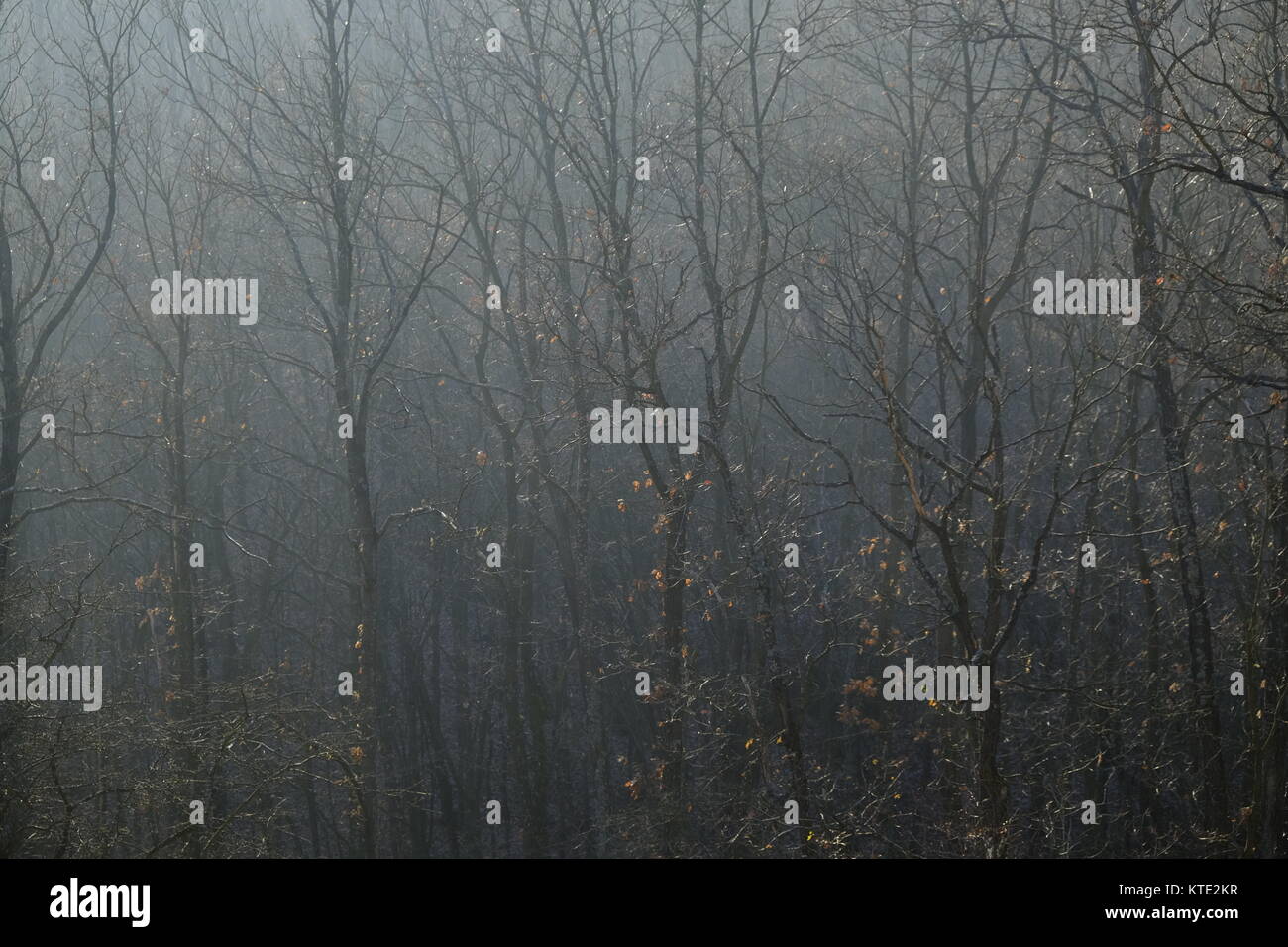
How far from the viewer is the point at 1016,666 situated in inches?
695

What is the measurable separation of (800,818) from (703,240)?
624 centimetres

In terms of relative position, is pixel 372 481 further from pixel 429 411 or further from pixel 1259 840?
pixel 1259 840

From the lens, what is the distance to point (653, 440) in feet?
40.9

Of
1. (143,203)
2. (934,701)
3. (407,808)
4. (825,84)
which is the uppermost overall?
(825,84)

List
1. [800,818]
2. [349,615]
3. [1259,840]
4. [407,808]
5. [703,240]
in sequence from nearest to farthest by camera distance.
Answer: [1259,840], [800,818], [703,240], [407,808], [349,615]

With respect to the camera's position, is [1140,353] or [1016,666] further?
[1016,666]

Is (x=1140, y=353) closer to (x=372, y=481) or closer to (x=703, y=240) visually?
(x=703, y=240)

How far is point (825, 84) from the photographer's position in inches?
818

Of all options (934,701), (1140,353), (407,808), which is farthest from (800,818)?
(407,808)

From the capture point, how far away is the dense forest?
10.4m

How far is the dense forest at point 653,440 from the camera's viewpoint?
10406mm

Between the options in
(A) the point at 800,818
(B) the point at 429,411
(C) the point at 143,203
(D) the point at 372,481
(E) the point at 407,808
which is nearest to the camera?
(A) the point at 800,818

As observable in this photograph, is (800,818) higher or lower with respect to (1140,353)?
lower

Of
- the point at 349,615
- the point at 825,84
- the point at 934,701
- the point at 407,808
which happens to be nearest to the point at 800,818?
the point at 934,701
